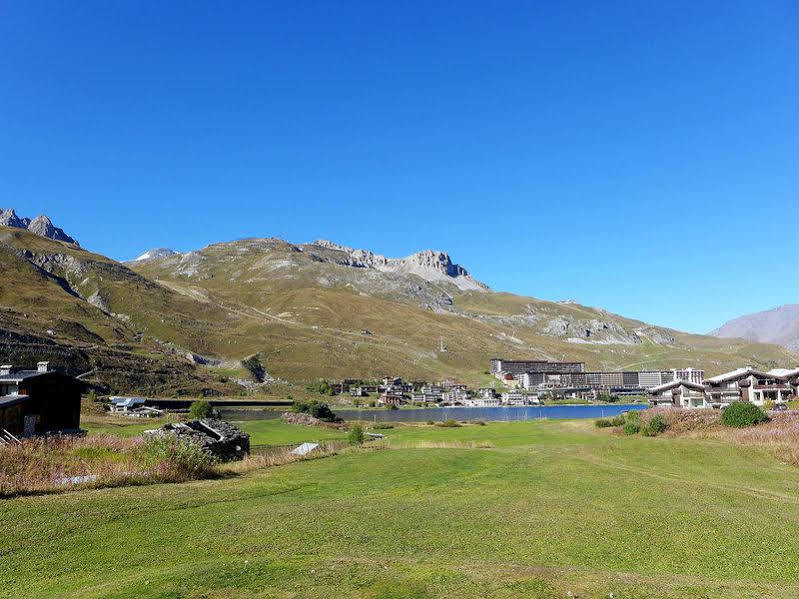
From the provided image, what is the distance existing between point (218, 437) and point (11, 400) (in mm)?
14541

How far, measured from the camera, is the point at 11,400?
34.8 metres

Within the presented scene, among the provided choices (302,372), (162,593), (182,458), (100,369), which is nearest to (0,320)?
(100,369)

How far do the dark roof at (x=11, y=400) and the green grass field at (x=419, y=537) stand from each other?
71.5 ft

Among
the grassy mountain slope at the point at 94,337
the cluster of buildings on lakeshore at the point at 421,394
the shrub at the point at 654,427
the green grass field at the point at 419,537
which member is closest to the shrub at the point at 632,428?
the shrub at the point at 654,427

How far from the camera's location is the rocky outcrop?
2929 centimetres

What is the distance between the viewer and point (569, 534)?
11.5 meters

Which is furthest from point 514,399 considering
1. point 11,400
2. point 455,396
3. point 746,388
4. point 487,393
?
point 11,400

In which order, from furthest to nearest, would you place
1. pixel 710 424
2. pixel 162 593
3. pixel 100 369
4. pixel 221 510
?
pixel 100 369 < pixel 710 424 < pixel 221 510 < pixel 162 593

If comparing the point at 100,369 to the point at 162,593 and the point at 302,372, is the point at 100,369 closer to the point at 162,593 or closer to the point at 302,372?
the point at 302,372

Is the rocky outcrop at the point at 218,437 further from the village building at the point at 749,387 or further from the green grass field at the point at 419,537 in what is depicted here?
the village building at the point at 749,387

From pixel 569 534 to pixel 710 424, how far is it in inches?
1261

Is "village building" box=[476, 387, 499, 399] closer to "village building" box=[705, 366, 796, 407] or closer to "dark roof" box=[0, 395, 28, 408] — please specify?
"village building" box=[705, 366, 796, 407]

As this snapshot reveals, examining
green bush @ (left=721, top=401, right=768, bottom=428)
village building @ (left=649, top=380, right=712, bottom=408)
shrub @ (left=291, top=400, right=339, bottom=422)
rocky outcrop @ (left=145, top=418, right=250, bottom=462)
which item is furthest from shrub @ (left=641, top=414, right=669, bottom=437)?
shrub @ (left=291, top=400, right=339, bottom=422)

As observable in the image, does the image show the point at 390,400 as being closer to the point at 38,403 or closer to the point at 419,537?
the point at 38,403
